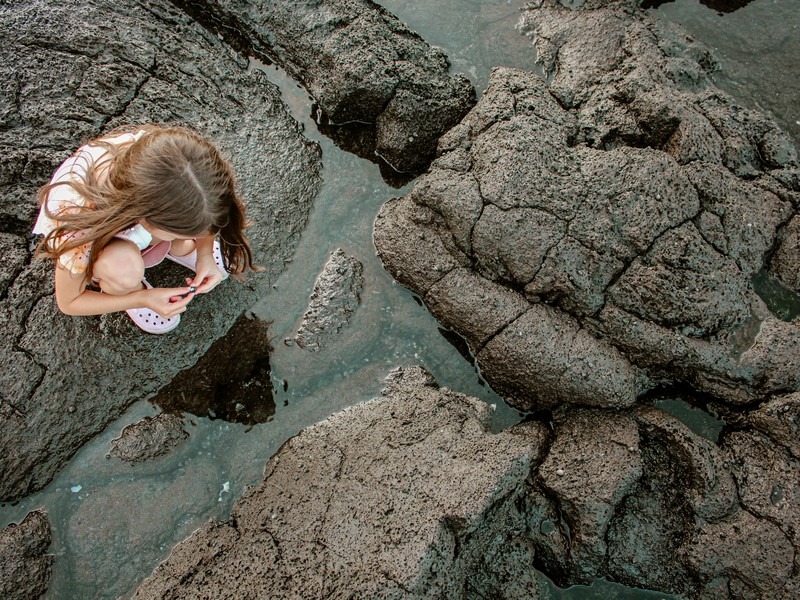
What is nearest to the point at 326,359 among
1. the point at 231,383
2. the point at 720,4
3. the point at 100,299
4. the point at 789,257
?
the point at 231,383

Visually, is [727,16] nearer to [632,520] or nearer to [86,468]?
[632,520]

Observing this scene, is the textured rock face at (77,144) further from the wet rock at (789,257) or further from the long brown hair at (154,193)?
the wet rock at (789,257)

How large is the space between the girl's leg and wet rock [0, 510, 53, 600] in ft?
3.39

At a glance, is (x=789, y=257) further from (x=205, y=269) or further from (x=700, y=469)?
(x=205, y=269)

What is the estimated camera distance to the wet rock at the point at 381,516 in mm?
2141

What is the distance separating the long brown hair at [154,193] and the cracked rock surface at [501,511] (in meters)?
1.07

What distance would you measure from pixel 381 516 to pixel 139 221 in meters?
1.33

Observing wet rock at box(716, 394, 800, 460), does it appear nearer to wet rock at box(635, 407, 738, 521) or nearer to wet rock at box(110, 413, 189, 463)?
wet rock at box(635, 407, 738, 521)

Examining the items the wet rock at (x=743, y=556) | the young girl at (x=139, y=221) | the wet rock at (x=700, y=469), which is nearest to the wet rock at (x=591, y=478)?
the wet rock at (x=700, y=469)

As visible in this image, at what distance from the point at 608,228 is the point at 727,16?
1.93 meters

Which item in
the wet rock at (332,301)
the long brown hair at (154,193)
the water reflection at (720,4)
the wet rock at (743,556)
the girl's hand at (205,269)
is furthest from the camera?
the water reflection at (720,4)

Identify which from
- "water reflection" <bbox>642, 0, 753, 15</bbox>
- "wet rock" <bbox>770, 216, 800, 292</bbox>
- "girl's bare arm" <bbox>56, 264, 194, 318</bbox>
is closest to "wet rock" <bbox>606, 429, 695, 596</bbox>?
"wet rock" <bbox>770, 216, 800, 292</bbox>

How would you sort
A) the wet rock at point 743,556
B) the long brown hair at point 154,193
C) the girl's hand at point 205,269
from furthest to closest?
the girl's hand at point 205,269, the wet rock at point 743,556, the long brown hair at point 154,193

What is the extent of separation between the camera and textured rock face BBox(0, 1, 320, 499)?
8.46 feet
